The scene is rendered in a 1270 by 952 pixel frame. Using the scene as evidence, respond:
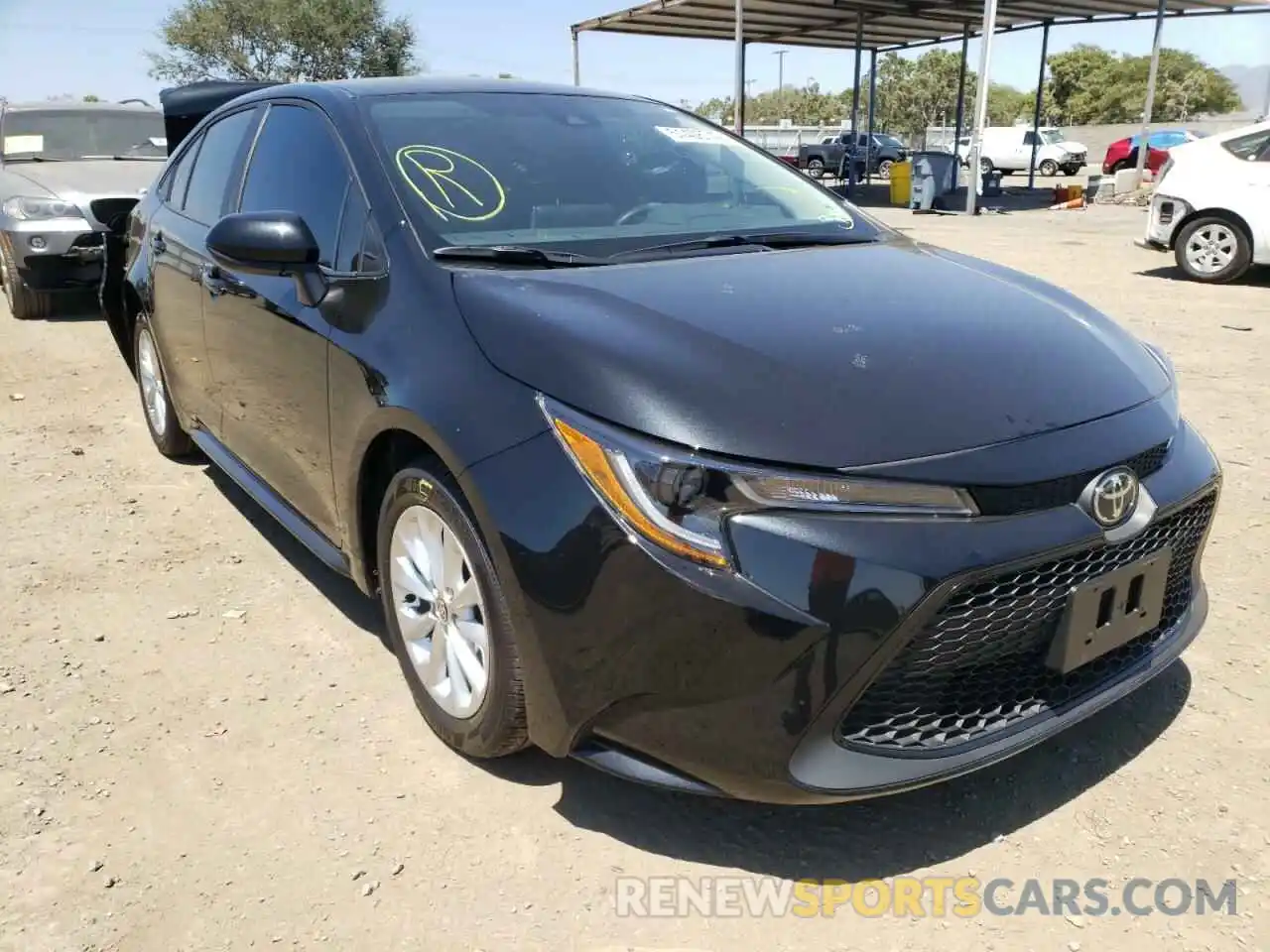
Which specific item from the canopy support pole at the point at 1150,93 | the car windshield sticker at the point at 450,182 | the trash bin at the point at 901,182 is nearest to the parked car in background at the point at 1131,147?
the canopy support pole at the point at 1150,93

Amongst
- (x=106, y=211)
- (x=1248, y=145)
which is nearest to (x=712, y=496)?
(x=106, y=211)

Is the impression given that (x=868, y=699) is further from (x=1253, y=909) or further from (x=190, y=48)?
(x=190, y=48)

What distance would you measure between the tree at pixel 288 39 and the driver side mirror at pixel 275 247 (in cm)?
3509

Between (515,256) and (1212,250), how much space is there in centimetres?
917

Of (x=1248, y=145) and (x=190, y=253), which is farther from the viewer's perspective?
(x=1248, y=145)

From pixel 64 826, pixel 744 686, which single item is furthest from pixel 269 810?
pixel 744 686

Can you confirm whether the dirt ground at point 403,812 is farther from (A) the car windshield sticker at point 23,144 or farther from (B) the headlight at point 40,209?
(A) the car windshield sticker at point 23,144

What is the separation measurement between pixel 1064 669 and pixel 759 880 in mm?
732

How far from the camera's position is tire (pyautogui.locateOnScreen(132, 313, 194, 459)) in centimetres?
445

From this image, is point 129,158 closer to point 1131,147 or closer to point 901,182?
point 901,182

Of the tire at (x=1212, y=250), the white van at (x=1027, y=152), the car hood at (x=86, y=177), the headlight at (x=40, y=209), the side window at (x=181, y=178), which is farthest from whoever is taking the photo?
the white van at (x=1027, y=152)

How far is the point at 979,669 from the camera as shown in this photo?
192 cm

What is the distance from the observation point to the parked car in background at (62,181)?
783cm

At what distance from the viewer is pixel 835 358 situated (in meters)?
2.06
